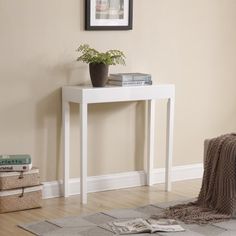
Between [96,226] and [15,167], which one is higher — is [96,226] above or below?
below

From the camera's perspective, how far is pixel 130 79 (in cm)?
503

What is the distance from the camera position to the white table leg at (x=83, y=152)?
4.77 m

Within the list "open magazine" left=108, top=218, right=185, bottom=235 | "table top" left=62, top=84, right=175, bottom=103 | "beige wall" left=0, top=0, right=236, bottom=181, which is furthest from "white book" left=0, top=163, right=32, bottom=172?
"open magazine" left=108, top=218, right=185, bottom=235

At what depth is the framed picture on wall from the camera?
507 centimetres

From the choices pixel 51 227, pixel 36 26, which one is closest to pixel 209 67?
pixel 36 26

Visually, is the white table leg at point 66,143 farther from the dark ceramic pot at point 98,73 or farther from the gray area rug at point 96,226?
the gray area rug at point 96,226

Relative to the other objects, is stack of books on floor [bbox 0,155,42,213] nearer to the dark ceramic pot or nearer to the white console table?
the white console table

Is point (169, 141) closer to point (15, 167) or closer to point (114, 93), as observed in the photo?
point (114, 93)

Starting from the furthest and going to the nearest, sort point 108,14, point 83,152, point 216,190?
point 108,14 < point 83,152 < point 216,190

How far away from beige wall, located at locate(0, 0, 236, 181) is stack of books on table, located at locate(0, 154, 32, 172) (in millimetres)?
199

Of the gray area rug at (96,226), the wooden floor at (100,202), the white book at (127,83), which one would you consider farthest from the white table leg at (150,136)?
the gray area rug at (96,226)

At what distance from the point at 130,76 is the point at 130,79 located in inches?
0.9

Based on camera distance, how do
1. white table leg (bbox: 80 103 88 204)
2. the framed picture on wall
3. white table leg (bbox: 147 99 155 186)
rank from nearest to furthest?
white table leg (bbox: 80 103 88 204), the framed picture on wall, white table leg (bbox: 147 99 155 186)

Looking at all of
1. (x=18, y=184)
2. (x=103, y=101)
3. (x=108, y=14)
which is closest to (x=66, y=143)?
(x=103, y=101)
